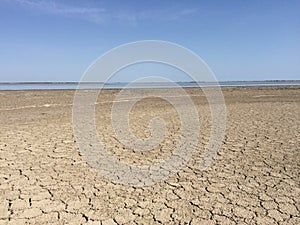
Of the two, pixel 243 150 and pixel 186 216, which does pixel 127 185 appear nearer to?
Result: pixel 186 216

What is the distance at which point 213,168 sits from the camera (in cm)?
488

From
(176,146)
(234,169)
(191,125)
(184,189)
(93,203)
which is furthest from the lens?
(191,125)

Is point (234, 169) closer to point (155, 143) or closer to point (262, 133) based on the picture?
point (155, 143)

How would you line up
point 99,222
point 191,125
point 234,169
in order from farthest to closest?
point 191,125 → point 234,169 → point 99,222

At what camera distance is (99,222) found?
3.21 m

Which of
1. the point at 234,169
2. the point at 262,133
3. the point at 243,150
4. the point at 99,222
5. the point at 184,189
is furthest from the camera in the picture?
the point at 262,133

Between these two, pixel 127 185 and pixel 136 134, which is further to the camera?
pixel 136 134

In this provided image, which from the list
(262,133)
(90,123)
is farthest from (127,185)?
(90,123)

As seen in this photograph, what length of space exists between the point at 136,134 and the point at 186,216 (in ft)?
14.6

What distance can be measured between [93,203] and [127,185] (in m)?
0.72

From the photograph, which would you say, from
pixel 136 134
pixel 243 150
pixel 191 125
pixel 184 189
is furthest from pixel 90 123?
pixel 184 189

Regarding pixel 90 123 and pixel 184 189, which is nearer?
pixel 184 189

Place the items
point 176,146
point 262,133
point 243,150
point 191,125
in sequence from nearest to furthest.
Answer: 1. point 243,150
2. point 176,146
3. point 262,133
4. point 191,125

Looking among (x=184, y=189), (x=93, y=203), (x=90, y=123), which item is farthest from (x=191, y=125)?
(x=93, y=203)
